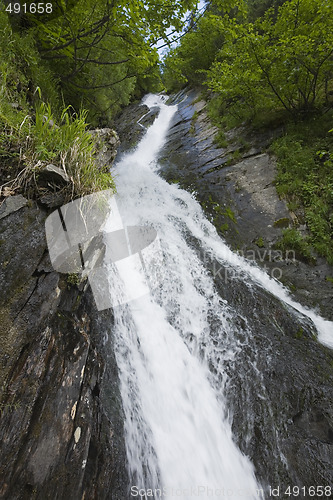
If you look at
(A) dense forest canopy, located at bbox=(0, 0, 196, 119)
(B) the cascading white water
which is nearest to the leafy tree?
(A) dense forest canopy, located at bbox=(0, 0, 196, 119)

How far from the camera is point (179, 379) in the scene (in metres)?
3.30

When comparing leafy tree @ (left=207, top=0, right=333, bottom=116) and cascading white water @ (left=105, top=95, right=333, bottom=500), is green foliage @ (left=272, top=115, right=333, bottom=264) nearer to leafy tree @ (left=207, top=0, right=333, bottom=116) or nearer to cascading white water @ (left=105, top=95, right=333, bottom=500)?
leafy tree @ (left=207, top=0, right=333, bottom=116)

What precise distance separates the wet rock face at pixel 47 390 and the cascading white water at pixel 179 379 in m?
0.36

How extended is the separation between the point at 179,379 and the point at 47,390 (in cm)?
191

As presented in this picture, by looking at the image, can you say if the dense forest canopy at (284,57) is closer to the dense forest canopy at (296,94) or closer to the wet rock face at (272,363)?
the dense forest canopy at (296,94)

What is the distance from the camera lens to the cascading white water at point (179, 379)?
2645 mm

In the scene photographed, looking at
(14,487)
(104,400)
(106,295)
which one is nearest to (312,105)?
(106,295)

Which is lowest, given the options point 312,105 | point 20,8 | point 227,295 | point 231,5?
point 227,295

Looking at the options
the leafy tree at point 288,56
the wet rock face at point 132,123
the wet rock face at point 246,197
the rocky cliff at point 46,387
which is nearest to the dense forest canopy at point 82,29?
the leafy tree at point 288,56

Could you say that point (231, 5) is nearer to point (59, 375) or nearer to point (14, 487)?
point (59, 375)

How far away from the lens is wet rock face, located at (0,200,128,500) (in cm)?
170

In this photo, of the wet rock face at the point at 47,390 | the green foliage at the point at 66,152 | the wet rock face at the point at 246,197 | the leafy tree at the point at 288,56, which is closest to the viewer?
the wet rock face at the point at 47,390

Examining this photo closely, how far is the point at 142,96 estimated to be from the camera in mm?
23125

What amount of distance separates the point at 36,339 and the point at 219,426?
267 cm
